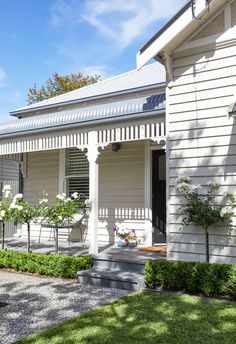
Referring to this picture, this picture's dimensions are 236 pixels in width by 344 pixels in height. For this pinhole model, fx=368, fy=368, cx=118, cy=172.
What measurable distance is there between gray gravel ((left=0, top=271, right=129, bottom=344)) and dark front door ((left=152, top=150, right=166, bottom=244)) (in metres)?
2.91

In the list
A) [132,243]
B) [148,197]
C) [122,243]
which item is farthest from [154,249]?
[148,197]

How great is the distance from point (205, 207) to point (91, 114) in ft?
11.5

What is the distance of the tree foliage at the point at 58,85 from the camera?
30609mm

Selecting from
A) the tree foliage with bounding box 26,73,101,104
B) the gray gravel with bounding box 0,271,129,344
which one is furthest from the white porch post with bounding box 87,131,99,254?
the tree foliage with bounding box 26,73,101,104

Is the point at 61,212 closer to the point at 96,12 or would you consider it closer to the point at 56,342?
the point at 56,342

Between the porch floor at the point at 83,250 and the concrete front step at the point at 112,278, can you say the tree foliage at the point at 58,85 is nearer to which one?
the porch floor at the point at 83,250

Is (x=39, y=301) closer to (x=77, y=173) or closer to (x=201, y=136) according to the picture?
(x=201, y=136)

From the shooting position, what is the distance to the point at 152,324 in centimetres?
448

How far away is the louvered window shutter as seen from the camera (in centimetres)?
1085

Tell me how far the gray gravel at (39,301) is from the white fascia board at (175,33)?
426cm

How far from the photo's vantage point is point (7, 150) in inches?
400

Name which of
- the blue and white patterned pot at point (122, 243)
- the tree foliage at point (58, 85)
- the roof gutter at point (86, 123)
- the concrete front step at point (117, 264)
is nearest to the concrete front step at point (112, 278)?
the concrete front step at point (117, 264)

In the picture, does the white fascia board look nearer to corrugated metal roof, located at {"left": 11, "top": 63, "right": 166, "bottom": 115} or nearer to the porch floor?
corrugated metal roof, located at {"left": 11, "top": 63, "right": 166, "bottom": 115}

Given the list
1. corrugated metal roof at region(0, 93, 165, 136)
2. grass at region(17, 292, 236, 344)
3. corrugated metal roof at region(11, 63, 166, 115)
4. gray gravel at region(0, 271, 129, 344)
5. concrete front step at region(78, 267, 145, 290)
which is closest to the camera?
grass at region(17, 292, 236, 344)
